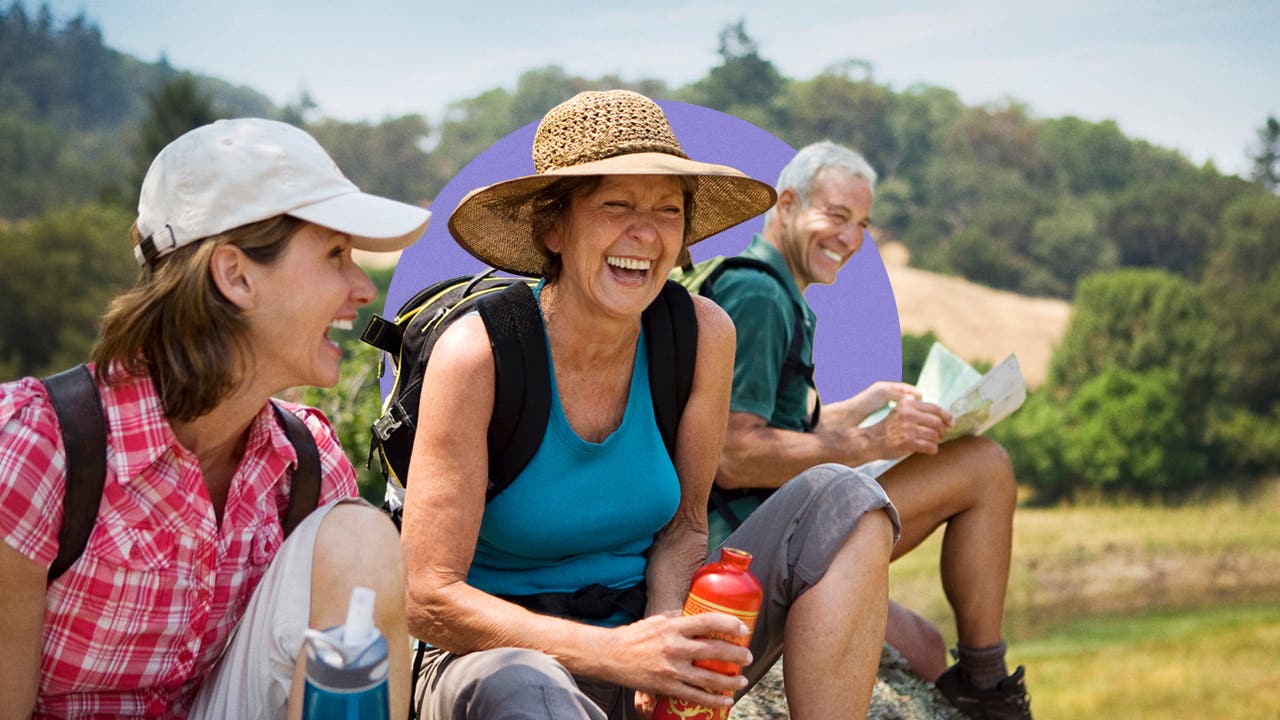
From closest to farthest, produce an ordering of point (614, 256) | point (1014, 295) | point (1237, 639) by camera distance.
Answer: point (614, 256) → point (1237, 639) → point (1014, 295)

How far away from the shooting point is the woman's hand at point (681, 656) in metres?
1.97

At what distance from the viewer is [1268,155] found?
3100 centimetres

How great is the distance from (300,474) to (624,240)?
0.78 metres

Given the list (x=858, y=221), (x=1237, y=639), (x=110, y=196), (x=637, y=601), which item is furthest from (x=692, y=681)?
(x=110, y=196)

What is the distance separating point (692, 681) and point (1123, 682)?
9103mm

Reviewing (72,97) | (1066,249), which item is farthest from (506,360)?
(72,97)

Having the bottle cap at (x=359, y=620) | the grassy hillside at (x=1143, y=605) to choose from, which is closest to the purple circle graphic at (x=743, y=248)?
the bottle cap at (x=359, y=620)

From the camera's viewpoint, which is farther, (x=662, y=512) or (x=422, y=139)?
(x=422, y=139)

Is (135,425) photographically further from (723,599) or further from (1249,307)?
(1249,307)

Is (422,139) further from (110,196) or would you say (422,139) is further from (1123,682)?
(1123,682)

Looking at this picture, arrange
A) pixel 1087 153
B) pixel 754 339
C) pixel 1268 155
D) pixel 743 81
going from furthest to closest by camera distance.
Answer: pixel 743 81 → pixel 1087 153 → pixel 1268 155 → pixel 754 339

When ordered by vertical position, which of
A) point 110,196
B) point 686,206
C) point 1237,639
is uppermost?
point 686,206

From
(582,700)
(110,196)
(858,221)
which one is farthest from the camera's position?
(110,196)

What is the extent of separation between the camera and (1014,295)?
30.2m
